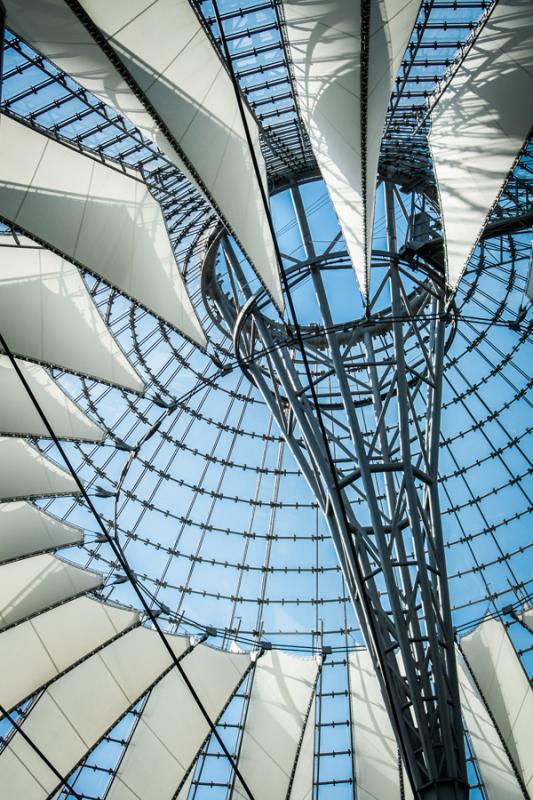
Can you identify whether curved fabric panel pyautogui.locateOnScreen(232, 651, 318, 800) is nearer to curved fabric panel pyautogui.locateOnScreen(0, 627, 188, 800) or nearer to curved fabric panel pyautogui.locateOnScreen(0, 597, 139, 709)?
curved fabric panel pyautogui.locateOnScreen(0, 627, 188, 800)

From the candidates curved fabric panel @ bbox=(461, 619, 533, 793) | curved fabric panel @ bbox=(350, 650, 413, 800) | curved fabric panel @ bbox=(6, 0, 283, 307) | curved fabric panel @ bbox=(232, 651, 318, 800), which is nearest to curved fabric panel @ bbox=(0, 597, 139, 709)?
curved fabric panel @ bbox=(232, 651, 318, 800)

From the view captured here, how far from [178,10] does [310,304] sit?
57.1 feet

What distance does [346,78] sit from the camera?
11.6 metres

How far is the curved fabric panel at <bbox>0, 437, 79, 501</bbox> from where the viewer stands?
19.8 meters

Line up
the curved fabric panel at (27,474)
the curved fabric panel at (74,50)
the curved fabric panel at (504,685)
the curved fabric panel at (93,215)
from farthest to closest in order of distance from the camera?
the curved fabric panel at (504,685) → the curved fabric panel at (27,474) → the curved fabric panel at (93,215) → the curved fabric panel at (74,50)

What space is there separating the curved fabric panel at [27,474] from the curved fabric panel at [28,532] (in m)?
1.96

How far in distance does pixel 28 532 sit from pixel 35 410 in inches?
204

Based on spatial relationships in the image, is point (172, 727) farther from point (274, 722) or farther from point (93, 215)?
point (93, 215)

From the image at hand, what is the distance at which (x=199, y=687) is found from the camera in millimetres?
24031

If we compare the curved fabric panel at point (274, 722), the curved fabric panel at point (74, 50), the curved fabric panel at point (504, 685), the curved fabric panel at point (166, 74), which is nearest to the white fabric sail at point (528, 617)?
the curved fabric panel at point (504, 685)

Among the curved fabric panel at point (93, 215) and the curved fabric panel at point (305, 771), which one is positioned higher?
the curved fabric panel at point (93, 215)

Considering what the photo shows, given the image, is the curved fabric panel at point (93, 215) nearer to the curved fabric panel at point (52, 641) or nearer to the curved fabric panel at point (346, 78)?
the curved fabric panel at point (346, 78)

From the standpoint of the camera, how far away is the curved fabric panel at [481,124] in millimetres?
12906

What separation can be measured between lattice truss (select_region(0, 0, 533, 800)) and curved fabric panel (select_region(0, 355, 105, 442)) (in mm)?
143
